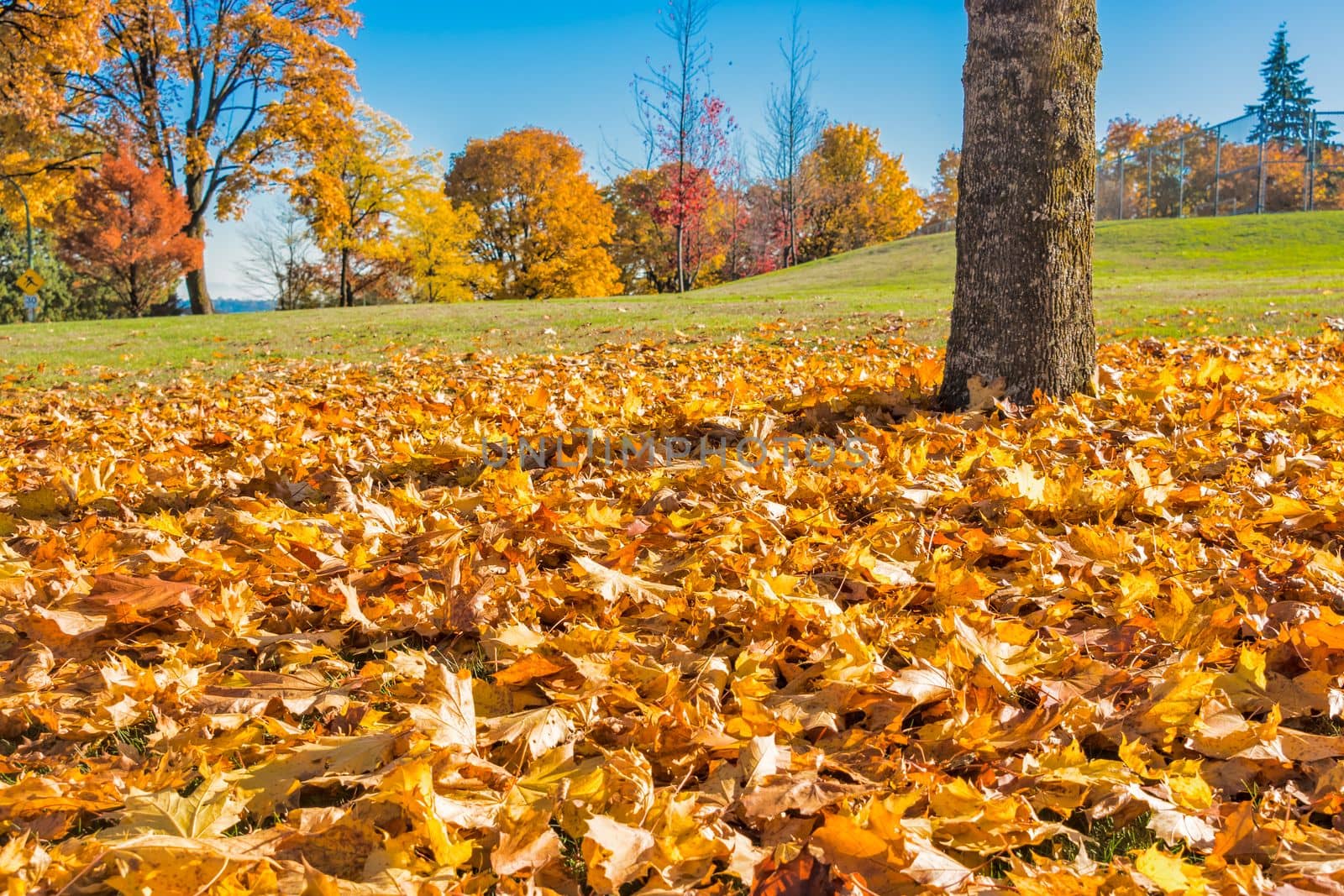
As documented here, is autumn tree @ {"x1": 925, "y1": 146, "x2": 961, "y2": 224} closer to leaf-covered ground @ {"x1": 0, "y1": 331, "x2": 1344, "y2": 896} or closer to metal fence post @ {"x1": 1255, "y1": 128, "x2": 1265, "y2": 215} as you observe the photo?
metal fence post @ {"x1": 1255, "y1": 128, "x2": 1265, "y2": 215}

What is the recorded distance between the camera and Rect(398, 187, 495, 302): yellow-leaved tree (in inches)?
1596

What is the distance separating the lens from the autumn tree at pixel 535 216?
42.2 meters

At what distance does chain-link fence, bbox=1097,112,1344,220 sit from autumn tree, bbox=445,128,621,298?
83.1ft

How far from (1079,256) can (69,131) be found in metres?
31.8

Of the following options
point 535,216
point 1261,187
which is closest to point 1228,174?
point 1261,187

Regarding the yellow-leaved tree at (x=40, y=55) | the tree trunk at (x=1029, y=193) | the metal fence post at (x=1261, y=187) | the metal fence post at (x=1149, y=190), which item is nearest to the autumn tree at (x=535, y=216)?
the yellow-leaved tree at (x=40, y=55)

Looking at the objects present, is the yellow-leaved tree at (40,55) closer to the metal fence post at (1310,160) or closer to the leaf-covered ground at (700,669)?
the leaf-covered ground at (700,669)

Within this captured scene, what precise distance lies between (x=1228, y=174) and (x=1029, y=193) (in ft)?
131

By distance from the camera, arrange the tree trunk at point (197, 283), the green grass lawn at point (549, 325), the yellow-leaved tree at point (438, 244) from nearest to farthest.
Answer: the green grass lawn at point (549, 325) < the tree trunk at point (197, 283) < the yellow-leaved tree at point (438, 244)

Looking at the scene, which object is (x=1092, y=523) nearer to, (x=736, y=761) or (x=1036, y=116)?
(x=736, y=761)

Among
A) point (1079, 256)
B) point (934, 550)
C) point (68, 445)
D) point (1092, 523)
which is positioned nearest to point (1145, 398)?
point (1079, 256)

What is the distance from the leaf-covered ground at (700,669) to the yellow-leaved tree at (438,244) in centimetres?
3943

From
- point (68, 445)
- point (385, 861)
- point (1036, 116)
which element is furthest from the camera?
point (68, 445)

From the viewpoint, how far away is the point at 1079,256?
4293mm
